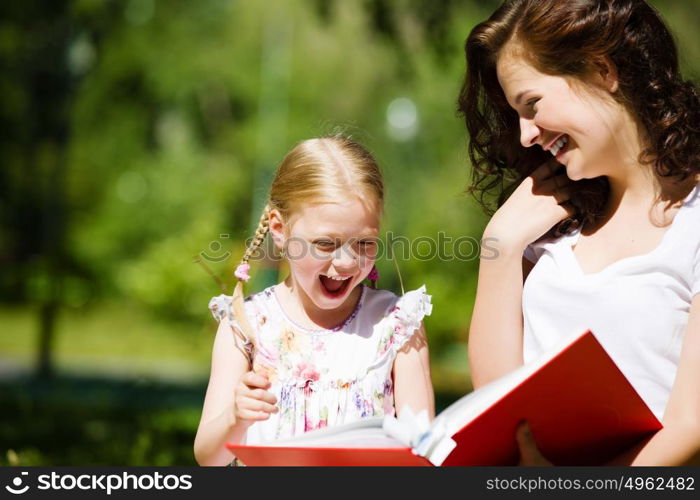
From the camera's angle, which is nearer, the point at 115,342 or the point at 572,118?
the point at 572,118

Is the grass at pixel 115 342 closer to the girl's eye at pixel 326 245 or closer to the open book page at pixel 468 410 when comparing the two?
the girl's eye at pixel 326 245

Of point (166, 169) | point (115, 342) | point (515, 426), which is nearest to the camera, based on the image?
point (515, 426)

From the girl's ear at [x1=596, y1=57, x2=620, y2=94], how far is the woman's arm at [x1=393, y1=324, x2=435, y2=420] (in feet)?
2.61

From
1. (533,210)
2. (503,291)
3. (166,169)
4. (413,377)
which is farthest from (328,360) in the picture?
(166,169)

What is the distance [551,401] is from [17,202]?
18.9 metres

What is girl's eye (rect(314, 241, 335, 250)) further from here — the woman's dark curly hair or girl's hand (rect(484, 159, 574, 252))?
the woman's dark curly hair

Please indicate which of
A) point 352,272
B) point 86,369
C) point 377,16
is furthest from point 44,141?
point 352,272

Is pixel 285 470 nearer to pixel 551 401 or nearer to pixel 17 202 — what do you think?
pixel 551 401

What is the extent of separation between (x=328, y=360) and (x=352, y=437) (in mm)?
599

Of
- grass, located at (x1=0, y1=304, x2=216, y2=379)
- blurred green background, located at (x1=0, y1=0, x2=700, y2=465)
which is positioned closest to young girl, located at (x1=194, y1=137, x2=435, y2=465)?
blurred green background, located at (x1=0, y1=0, x2=700, y2=465)

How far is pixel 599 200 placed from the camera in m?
2.42

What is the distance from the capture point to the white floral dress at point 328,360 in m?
2.40

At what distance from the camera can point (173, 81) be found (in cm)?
2019

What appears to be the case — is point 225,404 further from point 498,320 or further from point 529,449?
point 529,449
